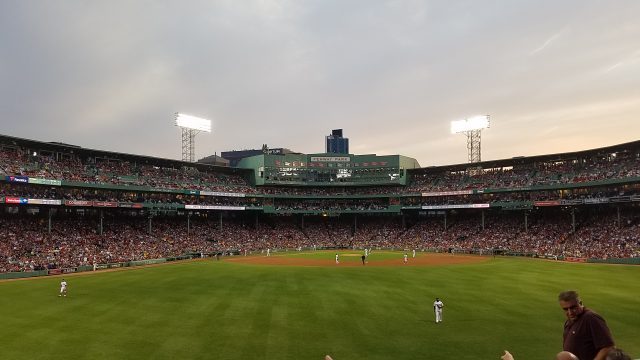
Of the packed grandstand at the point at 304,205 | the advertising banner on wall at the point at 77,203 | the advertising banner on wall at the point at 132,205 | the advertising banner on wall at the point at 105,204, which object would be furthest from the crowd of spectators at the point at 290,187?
the advertising banner on wall at the point at 132,205

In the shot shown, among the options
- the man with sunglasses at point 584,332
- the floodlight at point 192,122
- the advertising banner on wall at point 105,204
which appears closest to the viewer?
the man with sunglasses at point 584,332

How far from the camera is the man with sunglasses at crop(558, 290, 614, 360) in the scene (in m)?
5.50

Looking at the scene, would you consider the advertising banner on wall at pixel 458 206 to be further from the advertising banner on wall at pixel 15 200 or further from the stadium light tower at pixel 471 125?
the advertising banner on wall at pixel 15 200

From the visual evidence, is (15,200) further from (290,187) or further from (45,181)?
(290,187)

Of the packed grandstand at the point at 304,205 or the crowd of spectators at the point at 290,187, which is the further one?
the crowd of spectators at the point at 290,187

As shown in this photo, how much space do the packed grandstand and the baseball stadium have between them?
13.8 inches

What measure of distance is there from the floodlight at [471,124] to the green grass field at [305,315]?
53.4 m

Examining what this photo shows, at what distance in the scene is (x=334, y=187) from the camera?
99.7m

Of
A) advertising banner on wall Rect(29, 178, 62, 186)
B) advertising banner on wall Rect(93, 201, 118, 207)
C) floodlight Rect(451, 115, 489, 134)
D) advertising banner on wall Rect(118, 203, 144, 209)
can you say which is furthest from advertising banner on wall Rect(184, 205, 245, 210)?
floodlight Rect(451, 115, 489, 134)

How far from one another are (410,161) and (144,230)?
6230 centimetres

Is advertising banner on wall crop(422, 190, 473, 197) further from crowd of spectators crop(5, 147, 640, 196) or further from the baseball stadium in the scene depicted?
crowd of spectators crop(5, 147, 640, 196)

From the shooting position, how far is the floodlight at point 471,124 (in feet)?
292

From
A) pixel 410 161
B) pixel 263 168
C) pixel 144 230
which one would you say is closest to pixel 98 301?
pixel 144 230

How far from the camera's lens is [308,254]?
7050cm
